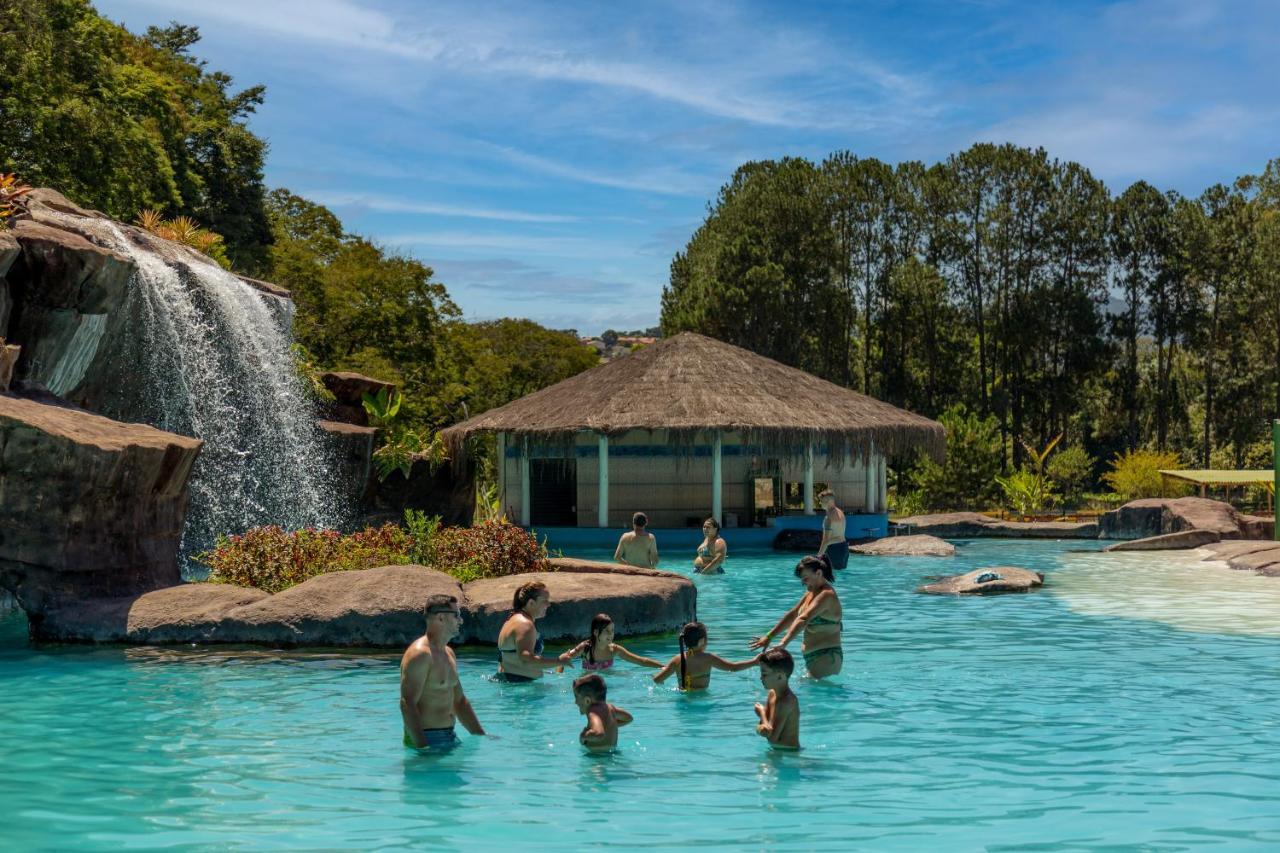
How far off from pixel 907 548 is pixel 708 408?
202 inches

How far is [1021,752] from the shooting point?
921 centimetres

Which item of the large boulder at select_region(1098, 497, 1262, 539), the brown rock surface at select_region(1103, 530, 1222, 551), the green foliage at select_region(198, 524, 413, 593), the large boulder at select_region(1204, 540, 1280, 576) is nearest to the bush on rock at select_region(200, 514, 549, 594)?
the green foliage at select_region(198, 524, 413, 593)

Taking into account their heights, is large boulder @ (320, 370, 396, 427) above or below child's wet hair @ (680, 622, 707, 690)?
above

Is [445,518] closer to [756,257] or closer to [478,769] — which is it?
[756,257]

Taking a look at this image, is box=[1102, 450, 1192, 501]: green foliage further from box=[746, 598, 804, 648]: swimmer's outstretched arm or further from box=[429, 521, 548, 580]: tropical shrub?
box=[746, 598, 804, 648]: swimmer's outstretched arm

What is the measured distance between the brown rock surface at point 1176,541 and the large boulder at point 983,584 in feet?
28.0

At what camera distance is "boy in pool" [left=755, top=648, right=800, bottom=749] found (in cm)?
872

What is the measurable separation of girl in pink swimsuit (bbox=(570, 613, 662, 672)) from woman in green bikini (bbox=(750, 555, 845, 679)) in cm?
115

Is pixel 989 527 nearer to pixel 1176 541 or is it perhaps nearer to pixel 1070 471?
pixel 1176 541

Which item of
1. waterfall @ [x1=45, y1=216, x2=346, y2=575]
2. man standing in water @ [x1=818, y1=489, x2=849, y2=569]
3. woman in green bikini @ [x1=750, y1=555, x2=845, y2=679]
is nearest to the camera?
woman in green bikini @ [x1=750, y1=555, x2=845, y2=679]

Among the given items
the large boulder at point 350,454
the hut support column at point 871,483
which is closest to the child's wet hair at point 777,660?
the large boulder at point 350,454

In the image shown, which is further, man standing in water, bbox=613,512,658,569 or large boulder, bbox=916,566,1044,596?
man standing in water, bbox=613,512,658,569

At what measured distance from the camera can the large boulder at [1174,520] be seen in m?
28.0

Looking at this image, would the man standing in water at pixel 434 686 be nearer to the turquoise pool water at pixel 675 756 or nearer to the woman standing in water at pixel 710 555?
the turquoise pool water at pixel 675 756
